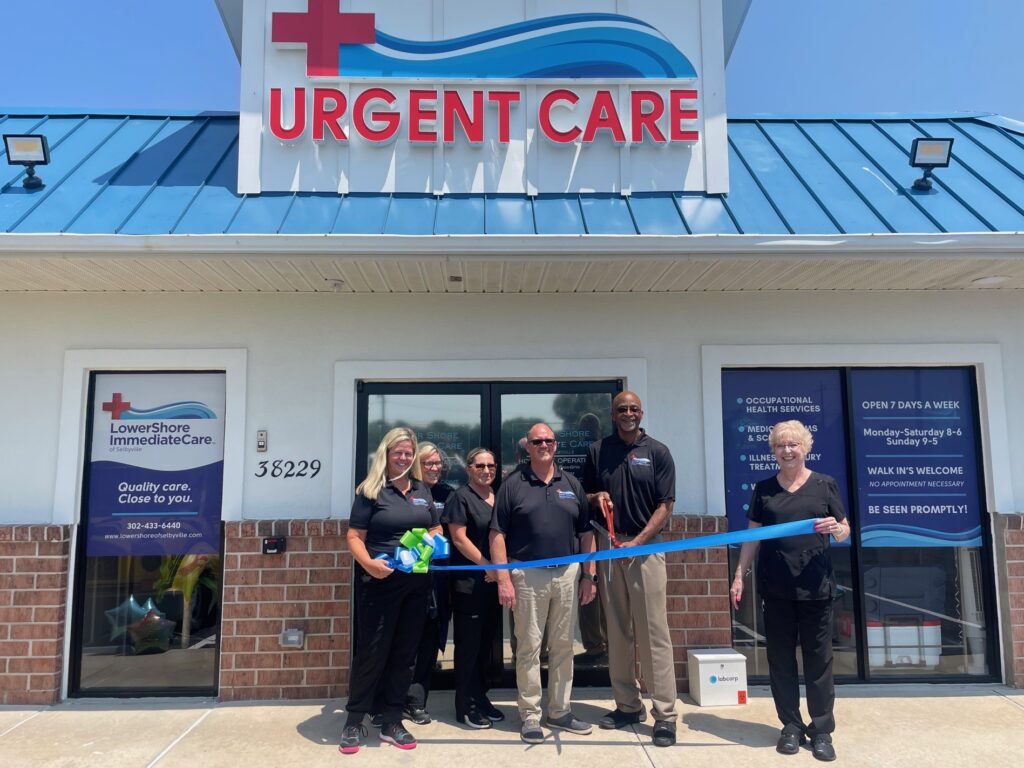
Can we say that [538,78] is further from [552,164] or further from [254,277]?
[254,277]

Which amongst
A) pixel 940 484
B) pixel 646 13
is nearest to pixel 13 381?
pixel 646 13

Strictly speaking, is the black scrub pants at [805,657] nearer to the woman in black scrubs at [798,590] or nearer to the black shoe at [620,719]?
the woman in black scrubs at [798,590]

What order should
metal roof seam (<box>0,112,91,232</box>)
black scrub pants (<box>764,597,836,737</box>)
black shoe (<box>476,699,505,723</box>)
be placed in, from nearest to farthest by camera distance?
black scrub pants (<box>764,597,836,737</box>), black shoe (<box>476,699,505,723</box>), metal roof seam (<box>0,112,91,232</box>)

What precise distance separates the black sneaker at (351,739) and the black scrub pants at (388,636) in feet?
0.35

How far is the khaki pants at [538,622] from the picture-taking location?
14.3ft

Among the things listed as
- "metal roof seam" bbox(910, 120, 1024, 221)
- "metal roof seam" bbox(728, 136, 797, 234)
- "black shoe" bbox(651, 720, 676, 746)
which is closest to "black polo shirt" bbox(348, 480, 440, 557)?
"black shoe" bbox(651, 720, 676, 746)

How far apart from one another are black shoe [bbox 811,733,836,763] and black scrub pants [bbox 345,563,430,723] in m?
2.51

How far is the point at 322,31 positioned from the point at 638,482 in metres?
4.39

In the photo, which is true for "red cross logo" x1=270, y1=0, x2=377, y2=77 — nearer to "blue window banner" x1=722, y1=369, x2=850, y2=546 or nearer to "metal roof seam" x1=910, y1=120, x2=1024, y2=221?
"blue window banner" x1=722, y1=369, x2=850, y2=546

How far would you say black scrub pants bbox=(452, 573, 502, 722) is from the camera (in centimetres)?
452

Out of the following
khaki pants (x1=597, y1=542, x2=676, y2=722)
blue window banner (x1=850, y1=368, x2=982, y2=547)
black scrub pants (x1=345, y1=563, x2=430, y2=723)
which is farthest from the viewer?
blue window banner (x1=850, y1=368, x2=982, y2=547)

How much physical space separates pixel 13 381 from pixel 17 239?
146cm

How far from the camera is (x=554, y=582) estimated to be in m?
4.36

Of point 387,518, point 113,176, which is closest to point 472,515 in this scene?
point 387,518
